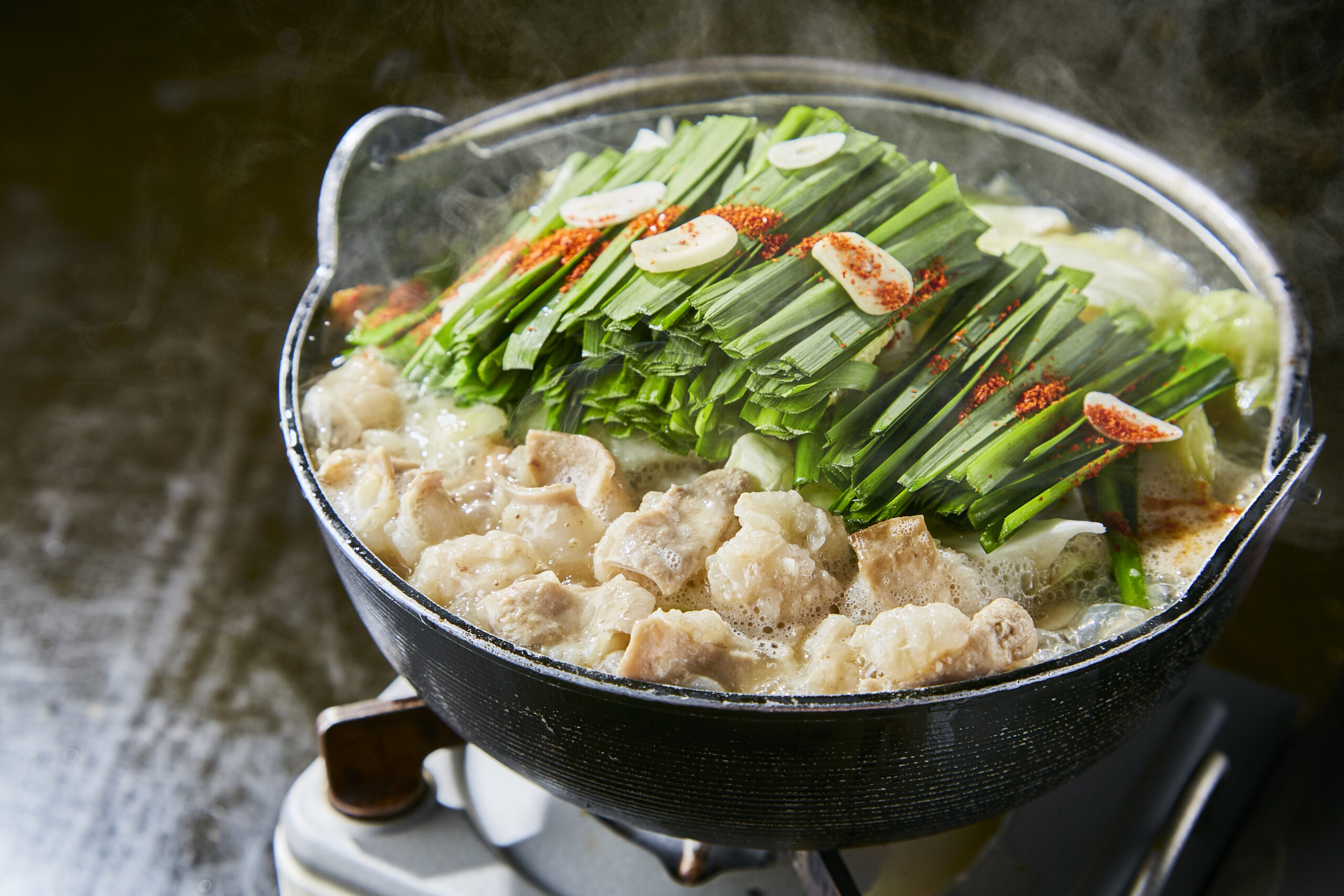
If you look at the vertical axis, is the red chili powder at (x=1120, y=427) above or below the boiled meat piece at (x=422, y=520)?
above

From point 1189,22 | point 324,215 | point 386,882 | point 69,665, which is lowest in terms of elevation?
point 69,665

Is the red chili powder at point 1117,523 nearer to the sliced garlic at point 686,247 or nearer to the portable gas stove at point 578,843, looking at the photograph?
the portable gas stove at point 578,843

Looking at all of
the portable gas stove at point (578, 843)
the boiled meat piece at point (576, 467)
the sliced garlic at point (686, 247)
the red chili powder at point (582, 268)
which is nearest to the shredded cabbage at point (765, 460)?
the boiled meat piece at point (576, 467)

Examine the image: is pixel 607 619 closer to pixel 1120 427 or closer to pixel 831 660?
pixel 831 660

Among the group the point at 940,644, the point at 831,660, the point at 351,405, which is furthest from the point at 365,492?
the point at 940,644

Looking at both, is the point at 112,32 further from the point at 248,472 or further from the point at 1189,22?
the point at 1189,22

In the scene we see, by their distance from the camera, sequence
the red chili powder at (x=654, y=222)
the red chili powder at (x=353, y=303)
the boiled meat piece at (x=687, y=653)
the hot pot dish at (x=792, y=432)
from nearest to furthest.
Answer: the boiled meat piece at (x=687, y=653), the hot pot dish at (x=792, y=432), the red chili powder at (x=654, y=222), the red chili powder at (x=353, y=303)

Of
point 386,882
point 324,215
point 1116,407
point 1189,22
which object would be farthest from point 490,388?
point 1189,22
